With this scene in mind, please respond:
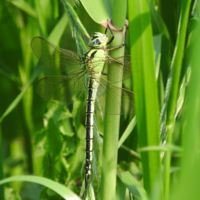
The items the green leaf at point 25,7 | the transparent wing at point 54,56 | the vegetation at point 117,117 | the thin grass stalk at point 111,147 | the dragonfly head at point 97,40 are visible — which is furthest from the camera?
the green leaf at point 25,7

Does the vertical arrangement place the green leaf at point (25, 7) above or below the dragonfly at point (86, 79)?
above

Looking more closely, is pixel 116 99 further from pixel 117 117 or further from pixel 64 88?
pixel 64 88

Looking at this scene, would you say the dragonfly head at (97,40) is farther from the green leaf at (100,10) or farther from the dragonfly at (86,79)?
the green leaf at (100,10)

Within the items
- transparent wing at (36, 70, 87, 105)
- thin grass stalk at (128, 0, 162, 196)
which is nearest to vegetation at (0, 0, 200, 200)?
thin grass stalk at (128, 0, 162, 196)

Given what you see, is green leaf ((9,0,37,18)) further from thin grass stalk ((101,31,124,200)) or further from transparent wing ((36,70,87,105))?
thin grass stalk ((101,31,124,200))

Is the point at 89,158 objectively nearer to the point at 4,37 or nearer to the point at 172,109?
the point at 172,109

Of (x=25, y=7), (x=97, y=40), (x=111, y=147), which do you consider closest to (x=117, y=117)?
Answer: (x=111, y=147)

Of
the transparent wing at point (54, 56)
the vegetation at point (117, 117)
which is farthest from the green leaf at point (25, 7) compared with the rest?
the transparent wing at point (54, 56)

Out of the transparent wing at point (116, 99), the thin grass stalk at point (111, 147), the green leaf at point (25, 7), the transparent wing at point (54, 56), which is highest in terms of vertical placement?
the green leaf at point (25, 7)
